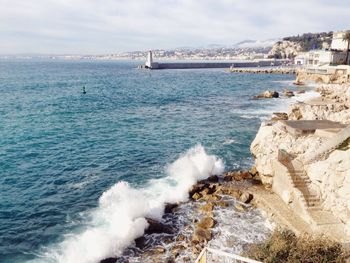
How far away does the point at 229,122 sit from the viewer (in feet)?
134

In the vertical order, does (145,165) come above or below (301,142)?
below

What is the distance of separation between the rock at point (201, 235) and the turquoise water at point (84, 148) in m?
6.25

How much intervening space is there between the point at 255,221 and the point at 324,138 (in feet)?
24.0

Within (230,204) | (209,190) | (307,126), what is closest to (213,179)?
(209,190)

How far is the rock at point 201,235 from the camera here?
16797 mm

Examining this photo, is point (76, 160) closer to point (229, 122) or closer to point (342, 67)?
point (229, 122)

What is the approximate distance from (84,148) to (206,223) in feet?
56.0

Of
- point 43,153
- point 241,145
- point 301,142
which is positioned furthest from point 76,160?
point 301,142

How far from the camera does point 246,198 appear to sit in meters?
20.7

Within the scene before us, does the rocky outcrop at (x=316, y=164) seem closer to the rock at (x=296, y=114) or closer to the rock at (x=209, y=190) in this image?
the rock at (x=209, y=190)

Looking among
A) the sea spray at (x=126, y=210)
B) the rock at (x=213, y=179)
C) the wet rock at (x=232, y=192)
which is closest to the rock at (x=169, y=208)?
the sea spray at (x=126, y=210)

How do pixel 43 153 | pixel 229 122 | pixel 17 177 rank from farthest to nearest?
1. pixel 229 122
2. pixel 43 153
3. pixel 17 177

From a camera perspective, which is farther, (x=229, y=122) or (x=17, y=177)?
(x=229, y=122)

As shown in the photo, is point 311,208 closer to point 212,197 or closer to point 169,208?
point 212,197
